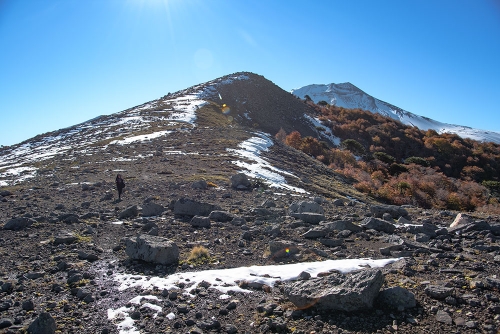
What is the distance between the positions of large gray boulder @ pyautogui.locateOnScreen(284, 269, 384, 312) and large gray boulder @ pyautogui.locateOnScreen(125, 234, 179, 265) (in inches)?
122

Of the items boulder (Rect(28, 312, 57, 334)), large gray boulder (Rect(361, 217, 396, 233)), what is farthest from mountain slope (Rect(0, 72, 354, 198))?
boulder (Rect(28, 312, 57, 334))

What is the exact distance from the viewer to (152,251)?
24.6 ft

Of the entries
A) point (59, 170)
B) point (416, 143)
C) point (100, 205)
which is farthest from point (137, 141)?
point (416, 143)

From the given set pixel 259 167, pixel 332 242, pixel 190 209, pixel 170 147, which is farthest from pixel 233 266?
pixel 170 147

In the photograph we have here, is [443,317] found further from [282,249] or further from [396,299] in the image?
[282,249]

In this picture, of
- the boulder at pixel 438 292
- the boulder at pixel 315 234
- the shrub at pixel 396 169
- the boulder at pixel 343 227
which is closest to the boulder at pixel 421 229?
the boulder at pixel 343 227

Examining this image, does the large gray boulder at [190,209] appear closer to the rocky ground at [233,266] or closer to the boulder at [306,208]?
the rocky ground at [233,266]

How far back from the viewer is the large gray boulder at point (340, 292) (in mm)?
5020

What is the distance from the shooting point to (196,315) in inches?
208

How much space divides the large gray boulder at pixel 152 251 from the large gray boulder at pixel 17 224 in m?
4.85

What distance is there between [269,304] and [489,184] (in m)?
46.9

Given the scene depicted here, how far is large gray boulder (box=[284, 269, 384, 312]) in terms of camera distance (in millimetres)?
5020

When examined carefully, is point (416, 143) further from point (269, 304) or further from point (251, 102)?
point (269, 304)

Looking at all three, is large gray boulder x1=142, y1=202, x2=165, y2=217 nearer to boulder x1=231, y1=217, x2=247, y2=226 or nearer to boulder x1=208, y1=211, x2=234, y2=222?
boulder x1=208, y1=211, x2=234, y2=222
